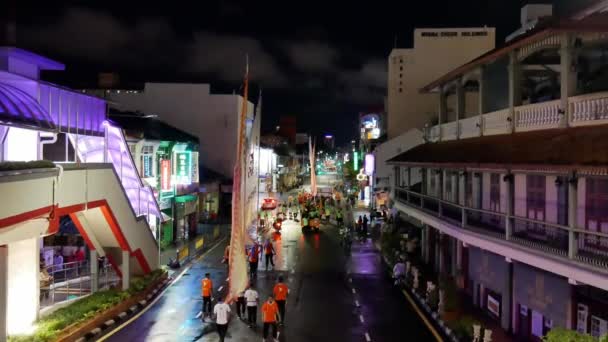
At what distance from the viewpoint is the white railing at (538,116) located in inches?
636

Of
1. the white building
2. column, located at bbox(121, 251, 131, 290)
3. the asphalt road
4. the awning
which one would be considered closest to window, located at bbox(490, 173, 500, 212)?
the awning

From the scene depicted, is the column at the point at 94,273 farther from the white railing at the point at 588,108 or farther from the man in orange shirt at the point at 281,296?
the white railing at the point at 588,108

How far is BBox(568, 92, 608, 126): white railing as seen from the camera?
45.9ft

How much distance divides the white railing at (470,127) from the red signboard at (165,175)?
1980cm

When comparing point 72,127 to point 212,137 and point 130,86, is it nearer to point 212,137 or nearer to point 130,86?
point 212,137

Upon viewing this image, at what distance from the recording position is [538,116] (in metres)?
17.3

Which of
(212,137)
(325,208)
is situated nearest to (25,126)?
(212,137)

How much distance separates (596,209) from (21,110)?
14527 millimetres

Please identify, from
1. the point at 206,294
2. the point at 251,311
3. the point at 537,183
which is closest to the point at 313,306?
the point at 251,311

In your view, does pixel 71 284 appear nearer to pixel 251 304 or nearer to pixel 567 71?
pixel 251 304

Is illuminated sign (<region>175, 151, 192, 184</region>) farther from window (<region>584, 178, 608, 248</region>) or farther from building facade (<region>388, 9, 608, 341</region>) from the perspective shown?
window (<region>584, 178, 608, 248</region>)

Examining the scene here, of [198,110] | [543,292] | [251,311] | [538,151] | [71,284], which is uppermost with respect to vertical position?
[198,110]

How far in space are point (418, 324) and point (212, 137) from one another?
39.1 metres

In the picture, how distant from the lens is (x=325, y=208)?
199 ft
